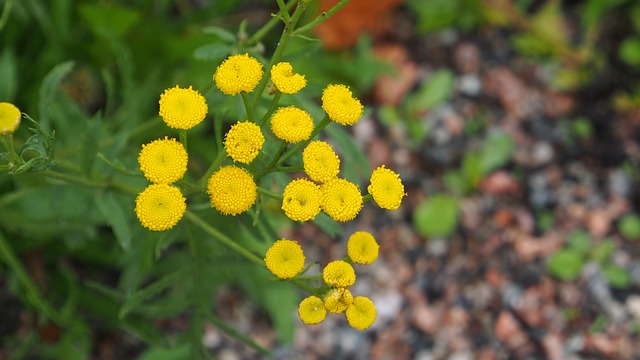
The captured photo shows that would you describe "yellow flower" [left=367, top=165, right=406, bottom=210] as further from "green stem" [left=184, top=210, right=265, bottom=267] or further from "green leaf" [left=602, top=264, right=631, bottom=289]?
"green leaf" [left=602, top=264, right=631, bottom=289]

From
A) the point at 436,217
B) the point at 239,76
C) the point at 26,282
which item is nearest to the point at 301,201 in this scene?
the point at 239,76

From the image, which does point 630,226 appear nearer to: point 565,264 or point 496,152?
point 565,264

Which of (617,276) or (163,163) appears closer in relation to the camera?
(163,163)

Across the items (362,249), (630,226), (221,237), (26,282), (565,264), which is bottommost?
(565,264)

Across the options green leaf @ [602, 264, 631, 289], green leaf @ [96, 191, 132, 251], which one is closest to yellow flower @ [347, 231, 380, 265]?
green leaf @ [96, 191, 132, 251]

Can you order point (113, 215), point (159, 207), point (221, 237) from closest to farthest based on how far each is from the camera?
point (159, 207), point (221, 237), point (113, 215)

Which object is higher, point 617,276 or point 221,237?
point 221,237

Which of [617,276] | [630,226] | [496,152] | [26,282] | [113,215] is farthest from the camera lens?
[496,152]
